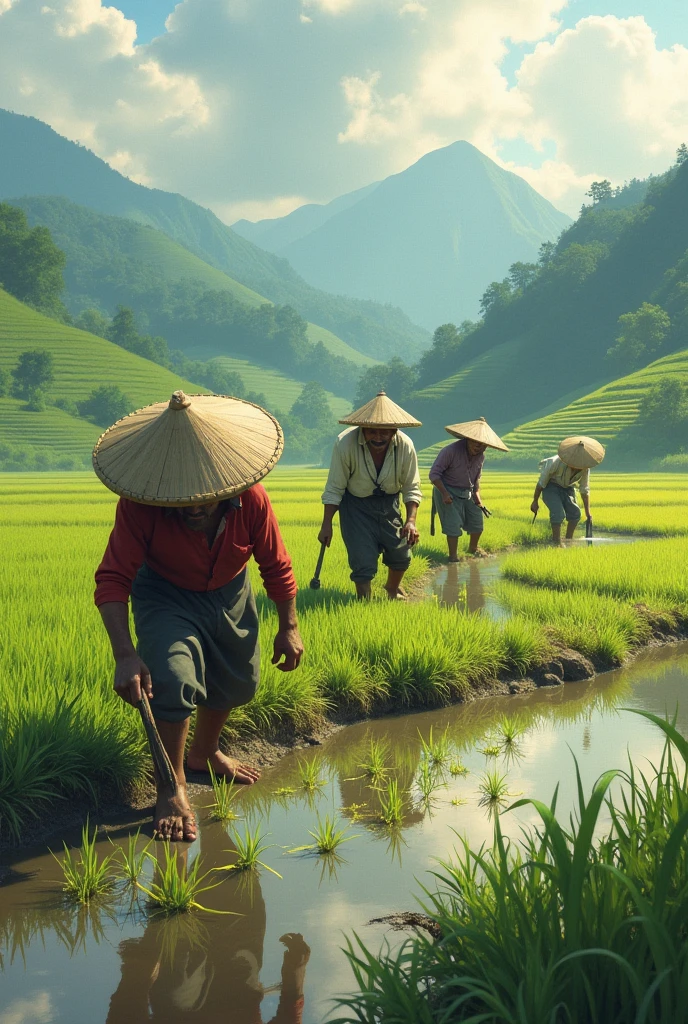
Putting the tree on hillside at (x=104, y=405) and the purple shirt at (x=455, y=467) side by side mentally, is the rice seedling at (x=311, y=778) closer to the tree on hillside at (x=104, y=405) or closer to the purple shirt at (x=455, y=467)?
the purple shirt at (x=455, y=467)

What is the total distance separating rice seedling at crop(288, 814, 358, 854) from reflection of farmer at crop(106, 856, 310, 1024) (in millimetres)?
439

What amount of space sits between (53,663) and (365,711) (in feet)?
5.12

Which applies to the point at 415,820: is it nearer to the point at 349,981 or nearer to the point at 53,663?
the point at 349,981

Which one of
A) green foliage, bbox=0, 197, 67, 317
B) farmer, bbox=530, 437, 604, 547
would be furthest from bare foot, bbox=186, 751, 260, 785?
green foliage, bbox=0, 197, 67, 317

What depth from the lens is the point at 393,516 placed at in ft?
21.9

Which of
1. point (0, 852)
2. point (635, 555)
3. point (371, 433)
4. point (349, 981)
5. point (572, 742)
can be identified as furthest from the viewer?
point (635, 555)

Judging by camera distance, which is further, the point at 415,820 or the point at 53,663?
the point at 53,663

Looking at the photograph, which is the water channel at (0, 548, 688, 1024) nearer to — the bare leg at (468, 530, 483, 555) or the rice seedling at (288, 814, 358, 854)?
the rice seedling at (288, 814, 358, 854)

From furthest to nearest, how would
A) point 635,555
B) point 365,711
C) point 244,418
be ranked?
point 635,555 < point 365,711 < point 244,418

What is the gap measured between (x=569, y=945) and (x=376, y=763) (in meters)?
2.14

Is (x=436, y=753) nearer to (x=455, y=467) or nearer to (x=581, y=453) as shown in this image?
(x=455, y=467)

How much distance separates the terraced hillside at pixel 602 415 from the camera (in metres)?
55.5

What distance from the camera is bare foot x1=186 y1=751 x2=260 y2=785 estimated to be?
3730mm

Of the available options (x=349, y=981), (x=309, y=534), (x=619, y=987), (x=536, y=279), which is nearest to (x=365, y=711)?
(x=349, y=981)
